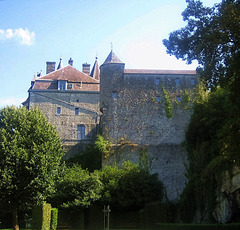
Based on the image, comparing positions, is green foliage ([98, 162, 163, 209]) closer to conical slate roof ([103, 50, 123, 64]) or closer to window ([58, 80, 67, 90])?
conical slate roof ([103, 50, 123, 64])

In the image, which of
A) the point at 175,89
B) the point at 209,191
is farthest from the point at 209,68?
the point at 175,89

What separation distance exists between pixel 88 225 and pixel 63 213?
2381 mm

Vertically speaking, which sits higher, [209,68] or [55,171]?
[209,68]

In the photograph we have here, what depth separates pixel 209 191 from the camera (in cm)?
2323

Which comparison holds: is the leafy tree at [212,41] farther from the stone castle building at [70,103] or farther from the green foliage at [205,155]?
the stone castle building at [70,103]

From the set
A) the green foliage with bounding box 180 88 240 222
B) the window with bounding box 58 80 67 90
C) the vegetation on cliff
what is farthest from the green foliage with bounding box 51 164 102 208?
the vegetation on cliff

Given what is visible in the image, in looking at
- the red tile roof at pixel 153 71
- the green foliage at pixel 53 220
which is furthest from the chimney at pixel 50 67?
the green foliage at pixel 53 220

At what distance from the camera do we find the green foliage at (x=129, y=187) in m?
30.6

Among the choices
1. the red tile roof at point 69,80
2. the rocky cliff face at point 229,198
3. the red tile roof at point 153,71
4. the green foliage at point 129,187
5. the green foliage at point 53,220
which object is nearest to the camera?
the rocky cliff face at point 229,198

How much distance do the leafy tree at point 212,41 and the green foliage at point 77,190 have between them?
60.1 ft

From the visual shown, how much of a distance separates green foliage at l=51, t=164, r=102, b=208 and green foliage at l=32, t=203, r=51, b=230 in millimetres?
3218

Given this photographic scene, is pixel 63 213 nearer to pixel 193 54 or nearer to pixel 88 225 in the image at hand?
pixel 88 225

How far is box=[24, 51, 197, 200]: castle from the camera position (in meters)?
34.8

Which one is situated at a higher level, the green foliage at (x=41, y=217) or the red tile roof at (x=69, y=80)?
the red tile roof at (x=69, y=80)
